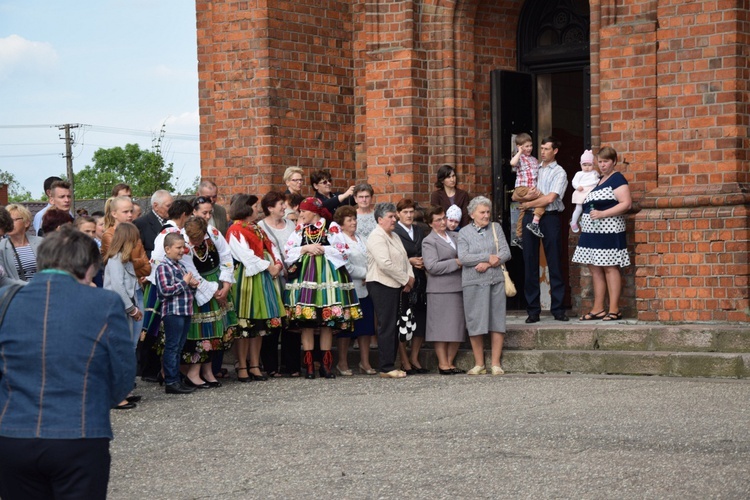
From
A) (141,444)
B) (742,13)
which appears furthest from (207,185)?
(742,13)

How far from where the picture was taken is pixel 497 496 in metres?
6.81

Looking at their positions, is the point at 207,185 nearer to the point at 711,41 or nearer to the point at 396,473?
the point at 711,41

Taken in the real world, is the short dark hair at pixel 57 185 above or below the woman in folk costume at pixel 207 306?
above

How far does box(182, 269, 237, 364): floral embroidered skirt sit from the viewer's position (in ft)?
37.9

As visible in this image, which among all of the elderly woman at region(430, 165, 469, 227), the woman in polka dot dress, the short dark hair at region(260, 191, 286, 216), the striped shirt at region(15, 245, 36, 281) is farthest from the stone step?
the striped shirt at region(15, 245, 36, 281)

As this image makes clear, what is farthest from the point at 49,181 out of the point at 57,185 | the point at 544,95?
the point at 544,95

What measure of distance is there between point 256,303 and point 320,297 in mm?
623

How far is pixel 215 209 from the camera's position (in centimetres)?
1308

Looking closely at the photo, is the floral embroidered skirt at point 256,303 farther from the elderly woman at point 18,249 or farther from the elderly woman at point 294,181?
the elderly woman at point 18,249

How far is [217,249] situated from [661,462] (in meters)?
5.44

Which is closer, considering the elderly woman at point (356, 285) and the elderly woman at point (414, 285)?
the elderly woman at point (356, 285)

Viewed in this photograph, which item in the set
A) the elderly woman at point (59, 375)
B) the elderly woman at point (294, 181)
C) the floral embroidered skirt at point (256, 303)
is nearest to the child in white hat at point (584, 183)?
the elderly woman at point (294, 181)

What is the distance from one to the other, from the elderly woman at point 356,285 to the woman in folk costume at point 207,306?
1.16 meters

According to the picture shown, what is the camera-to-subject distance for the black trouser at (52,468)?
15.2 ft
